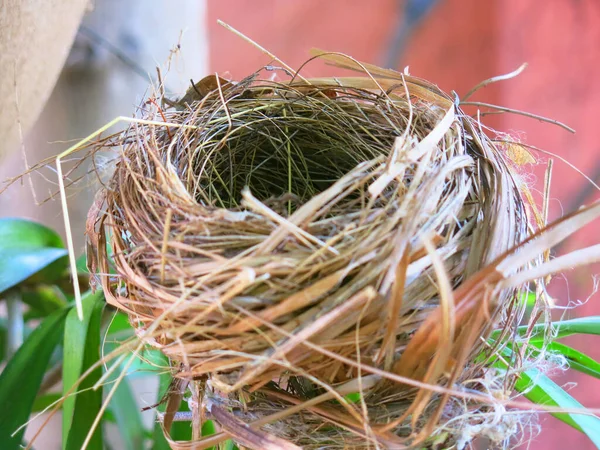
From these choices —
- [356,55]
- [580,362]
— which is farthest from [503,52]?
[580,362]

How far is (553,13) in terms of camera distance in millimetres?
658

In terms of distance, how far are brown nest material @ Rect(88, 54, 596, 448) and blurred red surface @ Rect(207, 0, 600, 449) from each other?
42 cm

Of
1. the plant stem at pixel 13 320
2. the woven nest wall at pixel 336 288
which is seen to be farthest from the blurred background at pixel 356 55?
the woven nest wall at pixel 336 288

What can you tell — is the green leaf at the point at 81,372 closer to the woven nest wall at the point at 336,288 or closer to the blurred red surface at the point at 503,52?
the woven nest wall at the point at 336,288

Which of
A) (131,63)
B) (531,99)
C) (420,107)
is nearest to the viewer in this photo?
(420,107)

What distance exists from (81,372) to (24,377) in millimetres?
68

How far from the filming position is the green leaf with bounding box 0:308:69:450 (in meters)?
0.38

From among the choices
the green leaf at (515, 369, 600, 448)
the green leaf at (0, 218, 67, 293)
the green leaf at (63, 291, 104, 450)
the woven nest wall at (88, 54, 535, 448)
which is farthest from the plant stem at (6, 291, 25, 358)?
the green leaf at (515, 369, 600, 448)

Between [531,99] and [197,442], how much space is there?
0.63 m

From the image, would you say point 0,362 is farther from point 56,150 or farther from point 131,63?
point 131,63

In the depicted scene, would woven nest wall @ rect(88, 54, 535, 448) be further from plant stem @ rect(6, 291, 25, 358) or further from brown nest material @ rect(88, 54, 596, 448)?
plant stem @ rect(6, 291, 25, 358)

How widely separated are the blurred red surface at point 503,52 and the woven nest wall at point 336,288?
42 centimetres

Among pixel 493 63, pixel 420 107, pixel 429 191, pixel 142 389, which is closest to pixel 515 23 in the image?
pixel 493 63

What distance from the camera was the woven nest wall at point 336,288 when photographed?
189 millimetres
